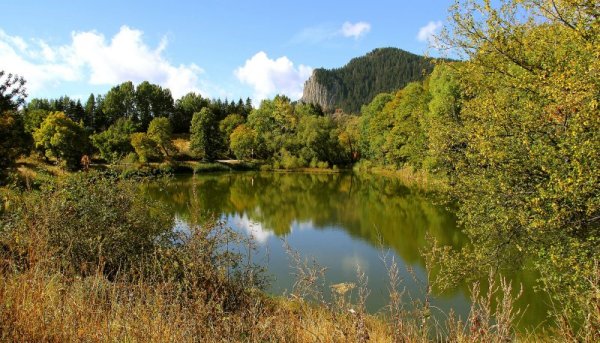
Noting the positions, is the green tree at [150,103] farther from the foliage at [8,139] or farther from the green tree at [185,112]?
the foliage at [8,139]

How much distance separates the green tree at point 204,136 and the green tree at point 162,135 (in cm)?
385

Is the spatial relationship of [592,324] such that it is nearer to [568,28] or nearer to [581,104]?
[581,104]

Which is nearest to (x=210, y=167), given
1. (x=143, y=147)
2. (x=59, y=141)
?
(x=143, y=147)

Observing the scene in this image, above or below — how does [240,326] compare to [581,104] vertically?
below

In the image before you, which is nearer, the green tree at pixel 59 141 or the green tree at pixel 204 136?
the green tree at pixel 59 141

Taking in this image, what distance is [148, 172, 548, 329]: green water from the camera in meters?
12.2

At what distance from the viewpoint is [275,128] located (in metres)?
68.6

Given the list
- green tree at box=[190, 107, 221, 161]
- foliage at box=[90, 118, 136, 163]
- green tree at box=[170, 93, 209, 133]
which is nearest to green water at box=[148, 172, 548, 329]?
foliage at box=[90, 118, 136, 163]

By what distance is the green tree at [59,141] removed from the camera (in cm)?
4228

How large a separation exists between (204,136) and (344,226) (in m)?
43.2

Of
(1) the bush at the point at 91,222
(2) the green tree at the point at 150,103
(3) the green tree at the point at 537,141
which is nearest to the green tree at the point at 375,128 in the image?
(2) the green tree at the point at 150,103

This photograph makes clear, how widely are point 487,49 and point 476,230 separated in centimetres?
428

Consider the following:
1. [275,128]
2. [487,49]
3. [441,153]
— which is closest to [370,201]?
[441,153]

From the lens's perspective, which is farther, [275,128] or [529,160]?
[275,128]
